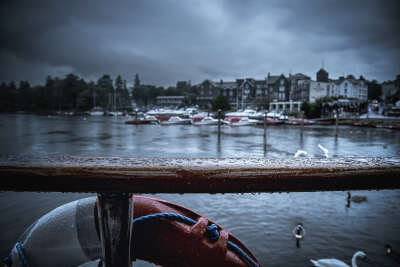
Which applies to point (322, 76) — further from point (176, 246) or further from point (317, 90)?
point (176, 246)

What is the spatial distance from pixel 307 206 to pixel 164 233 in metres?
5.21

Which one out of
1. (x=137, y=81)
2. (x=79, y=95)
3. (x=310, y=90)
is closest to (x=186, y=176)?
(x=310, y=90)

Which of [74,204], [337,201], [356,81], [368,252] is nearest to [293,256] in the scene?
[368,252]

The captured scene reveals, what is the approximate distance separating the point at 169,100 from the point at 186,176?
5217 inches

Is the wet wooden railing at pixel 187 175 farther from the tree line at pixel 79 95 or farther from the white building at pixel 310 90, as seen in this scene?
the tree line at pixel 79 95

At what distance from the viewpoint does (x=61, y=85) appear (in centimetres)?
10875

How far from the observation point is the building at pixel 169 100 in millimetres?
126338

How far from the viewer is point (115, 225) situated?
1021 mm

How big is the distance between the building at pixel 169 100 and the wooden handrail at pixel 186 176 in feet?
404

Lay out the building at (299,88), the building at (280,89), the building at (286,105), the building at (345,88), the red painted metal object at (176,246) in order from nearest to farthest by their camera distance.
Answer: the red painted metal object at (176,246) < the building at (286,105) < the building at (299,88) < the building at (280,89) < the building at (345,88)

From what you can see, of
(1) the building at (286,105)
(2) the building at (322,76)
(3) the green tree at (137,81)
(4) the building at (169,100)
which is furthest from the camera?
(3) the green tree at (137,81)

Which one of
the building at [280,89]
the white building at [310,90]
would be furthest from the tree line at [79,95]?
the white building at [310,90]

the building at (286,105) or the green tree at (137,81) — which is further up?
the green tree at (137,81)

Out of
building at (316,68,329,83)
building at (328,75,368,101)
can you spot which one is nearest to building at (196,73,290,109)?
building at (316,68,329,83)
